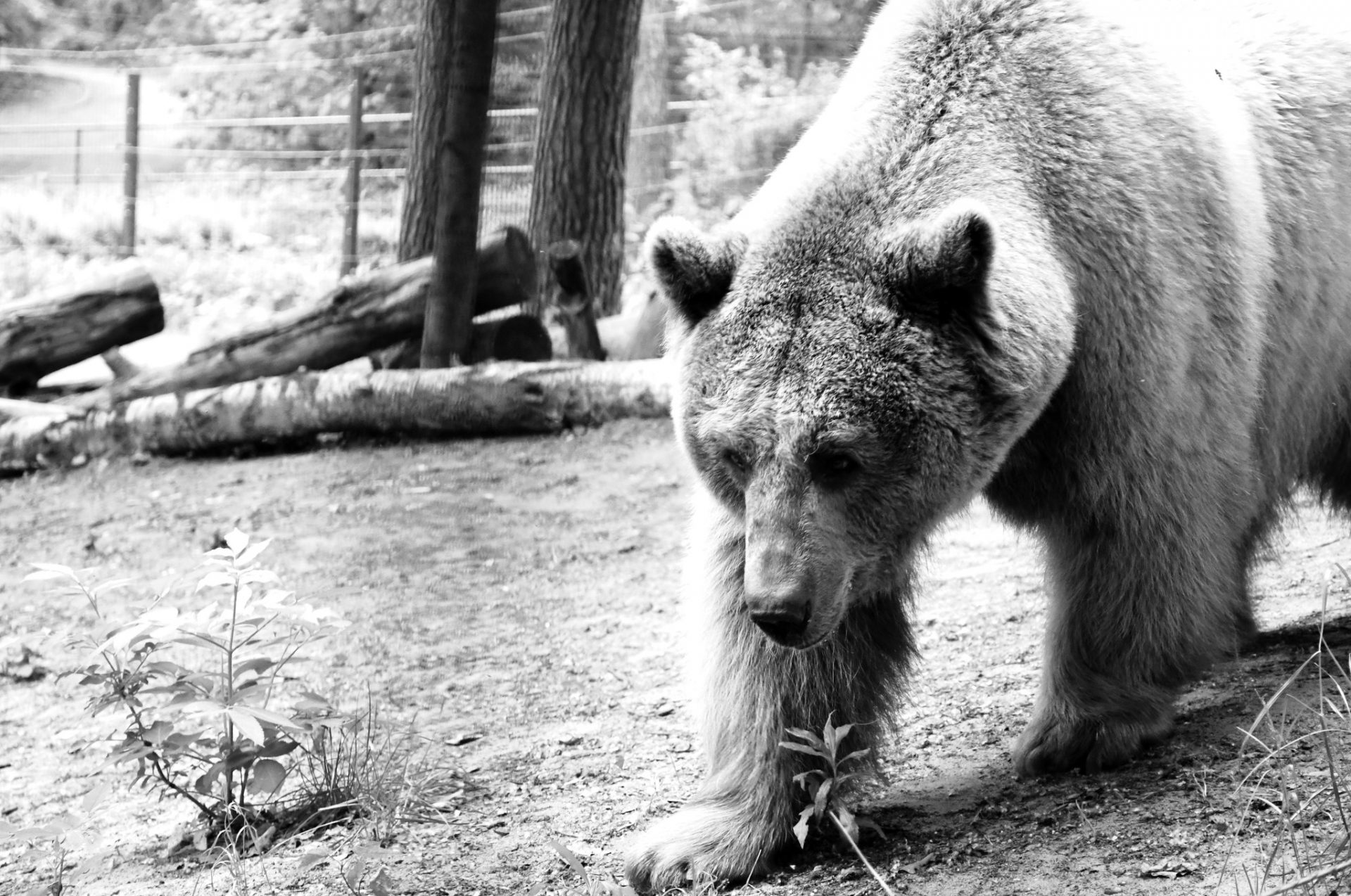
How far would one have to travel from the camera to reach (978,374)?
8.98ft

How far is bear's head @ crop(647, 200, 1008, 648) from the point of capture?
264cm

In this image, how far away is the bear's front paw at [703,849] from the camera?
279cm

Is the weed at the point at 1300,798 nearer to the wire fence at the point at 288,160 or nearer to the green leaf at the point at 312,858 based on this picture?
the green leaf at the point at 312,858

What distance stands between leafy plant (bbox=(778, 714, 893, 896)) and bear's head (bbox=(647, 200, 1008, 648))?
258mm

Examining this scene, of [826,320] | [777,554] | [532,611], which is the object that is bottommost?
[532,611]

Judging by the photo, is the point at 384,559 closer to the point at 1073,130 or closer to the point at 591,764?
the point at 591,764

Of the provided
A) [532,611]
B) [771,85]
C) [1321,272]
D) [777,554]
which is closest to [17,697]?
[532,611]

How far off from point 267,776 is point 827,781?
135cm

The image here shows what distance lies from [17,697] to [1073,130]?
4.10 m

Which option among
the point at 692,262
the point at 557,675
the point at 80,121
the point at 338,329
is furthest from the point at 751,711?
the point at 80,121

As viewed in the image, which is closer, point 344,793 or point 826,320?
point 826,320

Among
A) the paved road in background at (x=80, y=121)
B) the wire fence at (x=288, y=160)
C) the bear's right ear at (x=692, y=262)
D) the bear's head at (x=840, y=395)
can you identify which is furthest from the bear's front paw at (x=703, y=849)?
the paved road in background at (x=80, y=121)

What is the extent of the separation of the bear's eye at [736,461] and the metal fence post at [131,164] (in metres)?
→ 12.7

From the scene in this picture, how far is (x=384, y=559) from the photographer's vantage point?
5.65 metres
